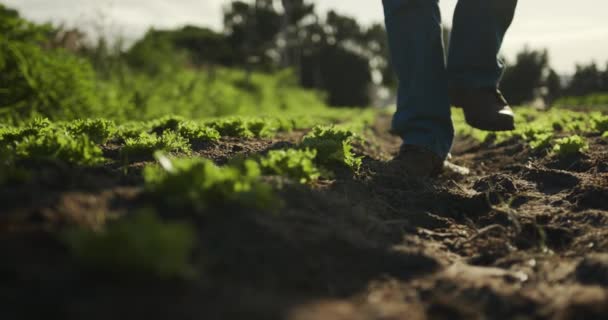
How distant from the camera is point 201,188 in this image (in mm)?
1748

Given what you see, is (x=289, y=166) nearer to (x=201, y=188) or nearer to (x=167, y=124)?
(x=201, y=188)

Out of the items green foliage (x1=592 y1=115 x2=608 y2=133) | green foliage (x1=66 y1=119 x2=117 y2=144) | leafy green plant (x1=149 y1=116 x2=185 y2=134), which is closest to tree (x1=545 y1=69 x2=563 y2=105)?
green foliage (x1=592 y1=115 x2=608 y2=133)

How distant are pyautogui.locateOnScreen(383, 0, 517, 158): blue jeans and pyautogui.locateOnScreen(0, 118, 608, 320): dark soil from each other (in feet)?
3.82

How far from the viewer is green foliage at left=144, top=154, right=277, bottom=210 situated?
173 centimetres

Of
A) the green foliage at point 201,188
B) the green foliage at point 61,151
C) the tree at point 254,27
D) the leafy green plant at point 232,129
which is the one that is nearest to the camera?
the green foliage at point 201,188

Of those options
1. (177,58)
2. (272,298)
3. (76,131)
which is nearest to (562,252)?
(272,298)

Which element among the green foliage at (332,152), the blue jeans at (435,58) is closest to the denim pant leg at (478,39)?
the blue jeans at (435,58)

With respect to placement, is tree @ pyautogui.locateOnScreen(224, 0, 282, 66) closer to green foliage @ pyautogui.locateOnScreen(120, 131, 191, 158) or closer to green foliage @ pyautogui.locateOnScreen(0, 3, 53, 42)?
green foliage @ pyautogui.locateOnScreen(0, 3, 53, 42)

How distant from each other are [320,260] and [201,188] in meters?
0.48

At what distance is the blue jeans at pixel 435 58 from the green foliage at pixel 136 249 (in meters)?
2.83

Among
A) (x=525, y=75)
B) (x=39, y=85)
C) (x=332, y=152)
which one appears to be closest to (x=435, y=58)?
(x=332, y=152)

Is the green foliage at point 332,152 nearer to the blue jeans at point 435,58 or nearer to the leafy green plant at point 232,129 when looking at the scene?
the blue jeans at point 435,58

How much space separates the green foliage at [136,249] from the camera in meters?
1.28

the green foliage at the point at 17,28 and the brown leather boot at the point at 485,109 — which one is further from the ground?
the green foliage at the point at 17,28
